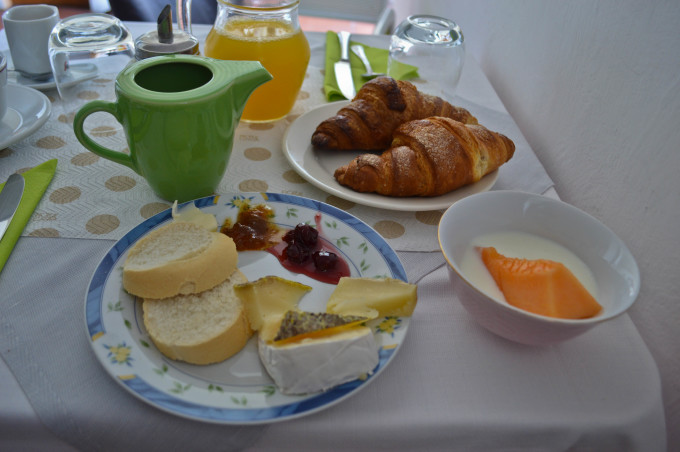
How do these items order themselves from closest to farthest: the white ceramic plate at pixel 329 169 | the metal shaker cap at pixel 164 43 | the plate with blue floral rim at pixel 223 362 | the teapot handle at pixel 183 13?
1. the plate with blue floral rim at pixel 223 362
2. the white ceramic plate at pixel 329 169
3. the metal shaker cap at pixel 164 43
4. the teapot handle at pixel 183 13

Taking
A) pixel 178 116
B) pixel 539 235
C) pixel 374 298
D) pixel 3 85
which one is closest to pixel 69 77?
pixel 3 85

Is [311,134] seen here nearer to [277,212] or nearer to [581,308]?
[277,212]

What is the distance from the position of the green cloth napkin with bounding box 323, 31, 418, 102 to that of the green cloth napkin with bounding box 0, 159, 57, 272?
25.9 inches

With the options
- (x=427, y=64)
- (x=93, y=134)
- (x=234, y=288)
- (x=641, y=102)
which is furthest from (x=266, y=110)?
(x=641, y=102)

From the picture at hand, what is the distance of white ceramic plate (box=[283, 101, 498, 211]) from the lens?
2.94ft

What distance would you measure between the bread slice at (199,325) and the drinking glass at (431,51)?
2.84 ft

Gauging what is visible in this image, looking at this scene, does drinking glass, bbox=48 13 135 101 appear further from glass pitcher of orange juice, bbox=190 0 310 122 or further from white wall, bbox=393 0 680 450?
white wall, bbox=393 0 680 450

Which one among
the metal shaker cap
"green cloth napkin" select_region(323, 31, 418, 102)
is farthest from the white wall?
the metal shaker cap

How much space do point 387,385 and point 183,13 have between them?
0.99 metres

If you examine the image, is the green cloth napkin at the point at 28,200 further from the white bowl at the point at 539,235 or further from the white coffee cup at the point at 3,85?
Result: the white bowl at the point at 539,235

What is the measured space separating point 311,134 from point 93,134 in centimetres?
47

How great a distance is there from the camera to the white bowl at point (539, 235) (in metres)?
0.60

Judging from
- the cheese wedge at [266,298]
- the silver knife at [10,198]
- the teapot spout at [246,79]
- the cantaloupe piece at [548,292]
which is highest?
the teapot spout at [246,79]

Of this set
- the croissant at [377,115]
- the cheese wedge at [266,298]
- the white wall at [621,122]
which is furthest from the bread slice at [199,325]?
the white wall at [621,122]
